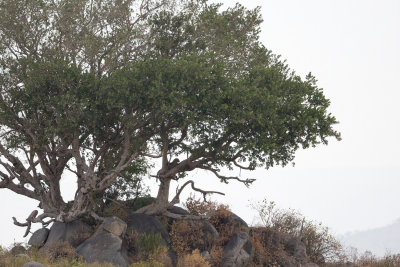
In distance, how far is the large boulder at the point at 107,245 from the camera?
23253mm

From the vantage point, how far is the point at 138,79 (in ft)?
77.2

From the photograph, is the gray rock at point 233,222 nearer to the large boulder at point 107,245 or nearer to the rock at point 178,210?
the rock at point 178,210

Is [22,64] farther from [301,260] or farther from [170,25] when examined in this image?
[301,260]

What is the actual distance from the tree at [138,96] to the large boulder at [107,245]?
218 cm

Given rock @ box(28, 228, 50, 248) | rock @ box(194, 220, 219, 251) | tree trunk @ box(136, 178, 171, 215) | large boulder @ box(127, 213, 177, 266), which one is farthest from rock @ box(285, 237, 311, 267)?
rock @ box(28, 228, 50, 248)

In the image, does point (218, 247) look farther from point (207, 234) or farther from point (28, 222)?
point (28, 222)

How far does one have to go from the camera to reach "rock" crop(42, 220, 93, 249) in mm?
25500

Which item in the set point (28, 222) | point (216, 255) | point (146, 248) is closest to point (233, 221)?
point (216, 255)

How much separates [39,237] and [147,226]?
656cm

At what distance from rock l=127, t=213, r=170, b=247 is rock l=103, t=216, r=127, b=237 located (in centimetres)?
160

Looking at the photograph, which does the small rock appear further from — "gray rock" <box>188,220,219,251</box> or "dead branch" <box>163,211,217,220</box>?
"dead branch" <box>163,211,217,220</box>

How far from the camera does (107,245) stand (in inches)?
939

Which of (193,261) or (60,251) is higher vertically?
(60,251)

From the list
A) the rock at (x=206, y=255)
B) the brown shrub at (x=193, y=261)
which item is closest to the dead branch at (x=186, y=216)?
the rock at (x=206, y=255)
